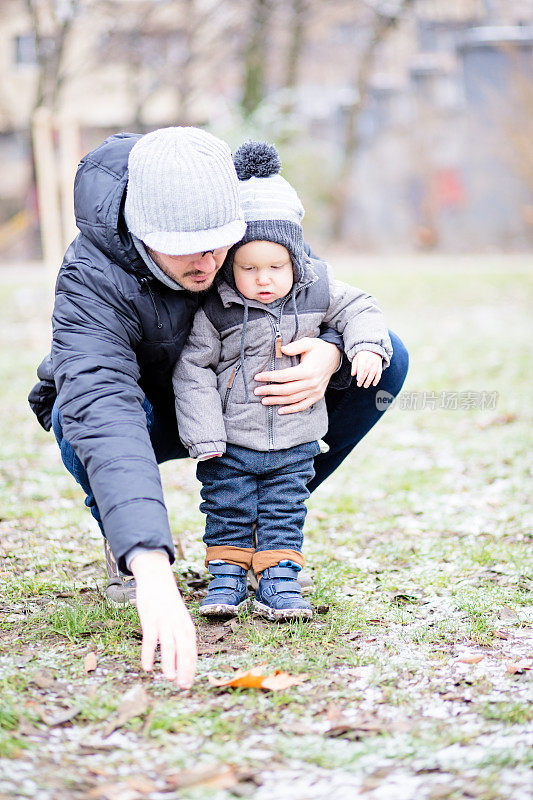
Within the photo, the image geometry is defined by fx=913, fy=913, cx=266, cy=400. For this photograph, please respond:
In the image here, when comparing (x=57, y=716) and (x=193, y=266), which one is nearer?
(x=57, y=716)

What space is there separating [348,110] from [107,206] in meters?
18.8

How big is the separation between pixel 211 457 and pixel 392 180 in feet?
54.3

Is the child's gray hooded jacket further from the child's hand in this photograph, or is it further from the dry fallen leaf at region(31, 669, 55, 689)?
the dry fallen leaf at region(31, 669, 55, 689)

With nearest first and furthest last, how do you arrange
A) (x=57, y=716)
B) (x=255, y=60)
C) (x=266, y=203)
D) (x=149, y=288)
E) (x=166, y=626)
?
(x=166, y=626)
(x=57, y=716)
(x=149, y=288)
(x=266, y=203)
(x=255, y=60)

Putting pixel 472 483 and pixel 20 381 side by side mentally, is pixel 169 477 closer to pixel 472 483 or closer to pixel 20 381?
pixel 472 483

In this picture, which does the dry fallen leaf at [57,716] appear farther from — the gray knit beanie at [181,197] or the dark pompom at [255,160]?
the dark pompom at [255,160]

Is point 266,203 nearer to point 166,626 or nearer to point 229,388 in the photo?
point 229,388

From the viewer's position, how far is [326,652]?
7.79 ft

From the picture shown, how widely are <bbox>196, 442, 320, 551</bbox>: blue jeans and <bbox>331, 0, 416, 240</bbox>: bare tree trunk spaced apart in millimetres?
16384

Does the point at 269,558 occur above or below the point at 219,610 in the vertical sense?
above

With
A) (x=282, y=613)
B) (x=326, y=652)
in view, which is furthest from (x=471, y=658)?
(x=282, y=613)

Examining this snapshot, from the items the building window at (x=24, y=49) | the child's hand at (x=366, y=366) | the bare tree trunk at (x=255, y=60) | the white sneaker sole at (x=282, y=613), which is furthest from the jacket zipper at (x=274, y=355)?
the building window at (x=24, y=49)

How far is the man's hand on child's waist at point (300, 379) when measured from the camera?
101 inches

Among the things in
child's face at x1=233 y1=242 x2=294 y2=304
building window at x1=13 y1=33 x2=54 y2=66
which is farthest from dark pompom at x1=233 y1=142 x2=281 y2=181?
building window at x1=13 y1=33 x2=54 y2=66
